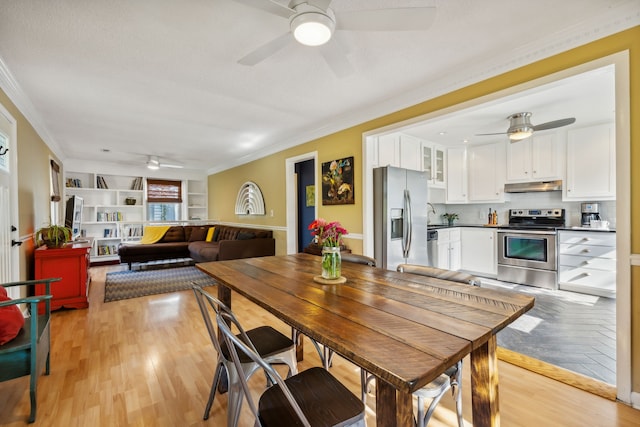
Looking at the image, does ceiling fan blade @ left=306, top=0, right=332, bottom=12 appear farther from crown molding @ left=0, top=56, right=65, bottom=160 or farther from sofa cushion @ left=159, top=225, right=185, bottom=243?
sofa cushion @ left=159, top=225, right=185, bottom=243

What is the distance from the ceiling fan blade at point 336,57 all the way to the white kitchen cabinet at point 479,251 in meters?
3.94

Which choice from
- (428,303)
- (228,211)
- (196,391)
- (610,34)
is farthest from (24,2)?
(228,211)

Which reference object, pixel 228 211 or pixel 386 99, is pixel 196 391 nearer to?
pixel 386 99

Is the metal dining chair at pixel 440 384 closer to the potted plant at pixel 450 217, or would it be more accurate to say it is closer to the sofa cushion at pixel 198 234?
the potted plant at pixel 450 217

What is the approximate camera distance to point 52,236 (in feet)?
11.0

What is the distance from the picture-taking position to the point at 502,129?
4043 millimetres

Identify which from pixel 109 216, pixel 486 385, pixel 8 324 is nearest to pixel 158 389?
pixel 8 324

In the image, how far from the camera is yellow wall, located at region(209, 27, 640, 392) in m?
1.73

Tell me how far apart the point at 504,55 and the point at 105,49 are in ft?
10.1

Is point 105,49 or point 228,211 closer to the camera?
point 105,49

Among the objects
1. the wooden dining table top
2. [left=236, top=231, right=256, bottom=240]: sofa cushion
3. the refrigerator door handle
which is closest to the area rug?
[left=236, top=231, right=256, bottom=240]: sofa cushion

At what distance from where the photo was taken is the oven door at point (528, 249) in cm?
398

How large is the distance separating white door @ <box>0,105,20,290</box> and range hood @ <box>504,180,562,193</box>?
6.29 meters

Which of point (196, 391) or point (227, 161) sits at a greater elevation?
point (227, 161)
